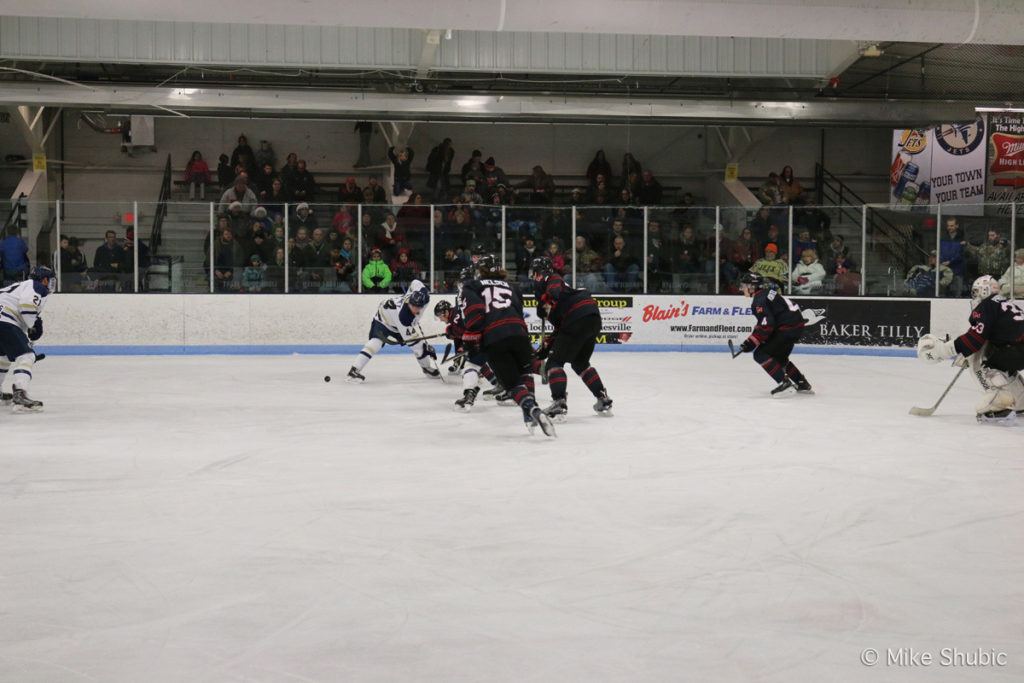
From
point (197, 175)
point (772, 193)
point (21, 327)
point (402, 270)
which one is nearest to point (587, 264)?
point (402, 270)

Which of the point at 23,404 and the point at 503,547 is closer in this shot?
the point at 503,547

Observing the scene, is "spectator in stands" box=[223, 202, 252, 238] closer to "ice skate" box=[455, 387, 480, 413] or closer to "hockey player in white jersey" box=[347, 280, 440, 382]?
"hockey player in white jersey" box=[347, 280, 440, 382]

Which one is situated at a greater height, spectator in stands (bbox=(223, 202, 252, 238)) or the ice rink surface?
spectator in stands (bbox=(223, 202, 252, 238))

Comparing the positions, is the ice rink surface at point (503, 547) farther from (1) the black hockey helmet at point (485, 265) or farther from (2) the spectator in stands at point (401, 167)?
(2) the spectator in stands at point (401, 167)

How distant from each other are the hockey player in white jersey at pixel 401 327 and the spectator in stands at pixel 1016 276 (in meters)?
7.97

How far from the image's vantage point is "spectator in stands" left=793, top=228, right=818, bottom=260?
15422 millimetres

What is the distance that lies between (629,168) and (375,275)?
22.3ft

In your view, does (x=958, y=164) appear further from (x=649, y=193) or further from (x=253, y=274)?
(x=253, y=274)

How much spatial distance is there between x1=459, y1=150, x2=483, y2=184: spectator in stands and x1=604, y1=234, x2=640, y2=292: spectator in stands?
4133 mm

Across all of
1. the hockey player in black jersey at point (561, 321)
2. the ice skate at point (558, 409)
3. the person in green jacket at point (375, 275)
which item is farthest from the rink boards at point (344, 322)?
the ice skate at point (558, 409)

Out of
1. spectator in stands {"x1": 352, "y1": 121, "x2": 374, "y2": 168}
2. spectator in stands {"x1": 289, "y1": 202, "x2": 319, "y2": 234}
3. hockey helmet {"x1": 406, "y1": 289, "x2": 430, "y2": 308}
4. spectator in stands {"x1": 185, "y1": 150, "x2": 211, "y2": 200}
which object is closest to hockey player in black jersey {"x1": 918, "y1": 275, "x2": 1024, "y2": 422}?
hockey helmet {"x1": 406, "y1": 289, "x2": 430, "y2": 308}

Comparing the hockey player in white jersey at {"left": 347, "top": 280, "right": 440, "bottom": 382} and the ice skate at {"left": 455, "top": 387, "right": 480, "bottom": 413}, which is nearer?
the ice skate at {"left": 455, "top": 387, "right": 480, "bottom": 413}

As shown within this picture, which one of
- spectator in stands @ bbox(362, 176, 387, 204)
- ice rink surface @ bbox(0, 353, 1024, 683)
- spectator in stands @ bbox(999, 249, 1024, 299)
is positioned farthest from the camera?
spectator in stands @ bbox(362, 176, 387, 204)

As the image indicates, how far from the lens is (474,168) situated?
1919cm
